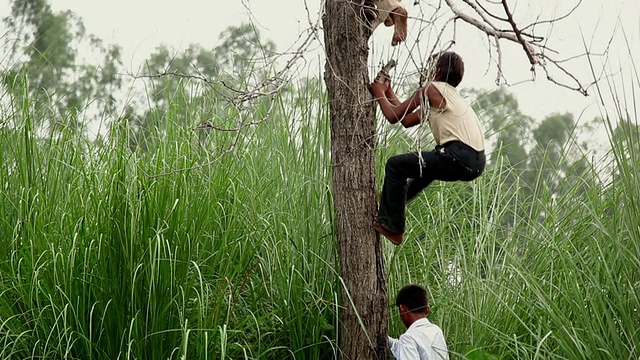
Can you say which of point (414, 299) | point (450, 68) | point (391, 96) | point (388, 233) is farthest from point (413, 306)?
point (450, 68)

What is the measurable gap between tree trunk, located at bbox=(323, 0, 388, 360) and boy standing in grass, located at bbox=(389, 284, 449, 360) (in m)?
0.10

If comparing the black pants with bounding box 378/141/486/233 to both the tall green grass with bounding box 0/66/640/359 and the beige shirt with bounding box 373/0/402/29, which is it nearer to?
the tall green grass with bounding box 0/66/640/359

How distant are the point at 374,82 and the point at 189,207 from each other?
119 cm

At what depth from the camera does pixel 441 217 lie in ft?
18.6

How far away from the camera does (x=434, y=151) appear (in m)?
4.52

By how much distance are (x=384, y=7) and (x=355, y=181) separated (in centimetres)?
89

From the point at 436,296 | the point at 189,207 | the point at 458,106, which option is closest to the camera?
the point at 458,106

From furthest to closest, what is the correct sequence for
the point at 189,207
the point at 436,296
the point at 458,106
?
the point at 436,296
the point at 189,207
the point at 458,106

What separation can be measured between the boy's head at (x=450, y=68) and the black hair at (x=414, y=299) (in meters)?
1.02

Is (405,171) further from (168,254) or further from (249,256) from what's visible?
(168,254)

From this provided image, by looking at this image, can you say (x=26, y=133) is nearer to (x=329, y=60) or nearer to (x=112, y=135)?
(x=112, y=135)

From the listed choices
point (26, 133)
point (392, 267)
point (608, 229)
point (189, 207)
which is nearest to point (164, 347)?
point (189, 207)

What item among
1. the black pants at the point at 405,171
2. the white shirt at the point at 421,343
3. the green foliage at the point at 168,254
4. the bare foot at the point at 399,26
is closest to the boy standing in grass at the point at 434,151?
the black pants at the point at 405,171

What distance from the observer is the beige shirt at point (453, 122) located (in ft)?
14.8
